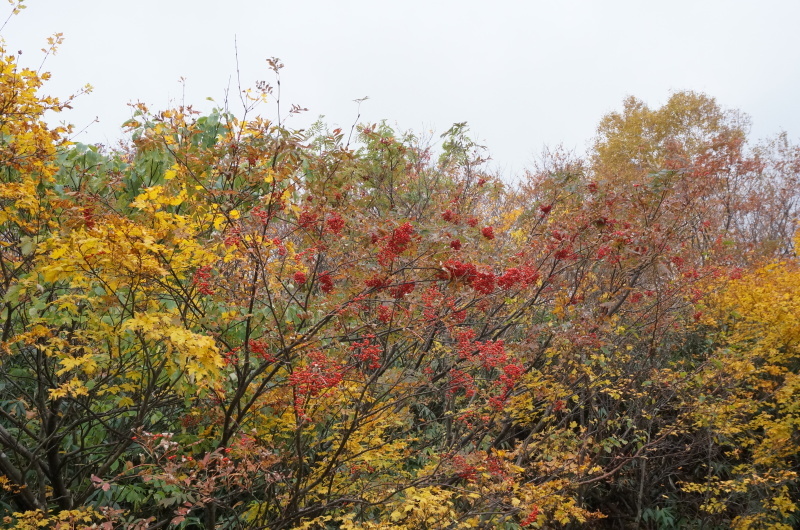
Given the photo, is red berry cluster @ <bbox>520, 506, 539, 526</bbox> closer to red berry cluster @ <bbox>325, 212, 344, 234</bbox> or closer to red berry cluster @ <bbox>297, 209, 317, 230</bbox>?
red berry cluster @ <bbox>325, 212, 344, 234</bbox>

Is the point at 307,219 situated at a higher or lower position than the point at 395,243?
higher

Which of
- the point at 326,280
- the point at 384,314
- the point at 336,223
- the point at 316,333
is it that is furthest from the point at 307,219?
the point at 384,314

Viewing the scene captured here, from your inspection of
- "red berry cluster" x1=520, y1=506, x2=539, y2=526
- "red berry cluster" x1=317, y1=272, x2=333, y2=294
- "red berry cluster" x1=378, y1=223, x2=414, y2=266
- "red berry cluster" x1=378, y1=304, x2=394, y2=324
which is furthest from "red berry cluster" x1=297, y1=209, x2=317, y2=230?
"red berry cluster" x1=520, y1=506, x2=539, y2=526

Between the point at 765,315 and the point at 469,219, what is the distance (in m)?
5.33

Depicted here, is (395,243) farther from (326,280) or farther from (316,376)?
(316,376)

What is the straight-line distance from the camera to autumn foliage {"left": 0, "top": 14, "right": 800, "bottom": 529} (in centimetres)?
395

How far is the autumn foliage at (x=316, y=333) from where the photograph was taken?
13.0ft

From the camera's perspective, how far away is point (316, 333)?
429cm

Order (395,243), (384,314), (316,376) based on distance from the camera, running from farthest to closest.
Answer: (384,314), (395,243), (316,376)

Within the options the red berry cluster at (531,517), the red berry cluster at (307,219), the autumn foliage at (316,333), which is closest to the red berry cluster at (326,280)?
the autumn foliage at (316,333)

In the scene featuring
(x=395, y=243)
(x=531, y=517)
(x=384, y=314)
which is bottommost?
(x=531, y=517)

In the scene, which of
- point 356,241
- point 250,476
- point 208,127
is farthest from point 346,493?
point 208,127

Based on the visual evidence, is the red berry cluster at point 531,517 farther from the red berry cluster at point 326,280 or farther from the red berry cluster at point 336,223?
the red berry cluster at point 336,223

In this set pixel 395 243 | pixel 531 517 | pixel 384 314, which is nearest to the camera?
pixel 395 243
